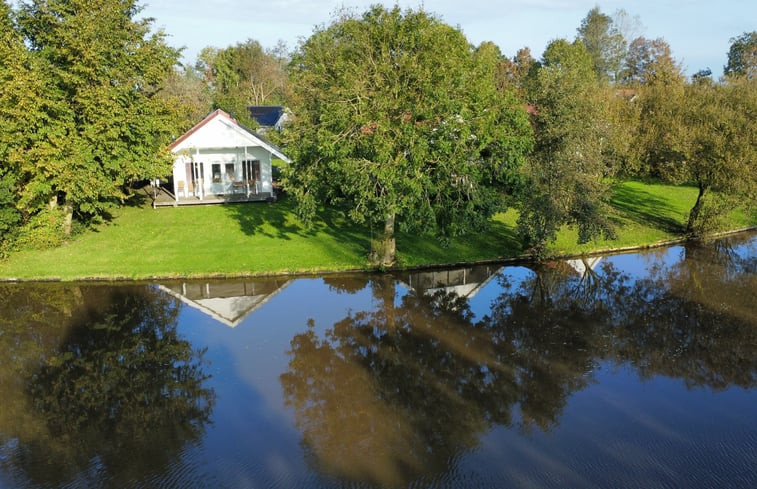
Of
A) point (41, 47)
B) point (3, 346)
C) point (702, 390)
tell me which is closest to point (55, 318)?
point (3, 346)

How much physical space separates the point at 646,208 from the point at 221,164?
28492 millimetres

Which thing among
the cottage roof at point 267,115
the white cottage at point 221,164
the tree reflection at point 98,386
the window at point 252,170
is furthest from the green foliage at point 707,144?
the cottage roof at point 267,115

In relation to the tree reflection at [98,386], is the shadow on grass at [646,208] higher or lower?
higher

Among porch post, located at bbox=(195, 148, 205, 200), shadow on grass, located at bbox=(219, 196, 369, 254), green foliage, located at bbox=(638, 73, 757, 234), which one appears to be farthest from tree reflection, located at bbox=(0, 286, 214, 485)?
green foliage, located at bbox=(638, 73, 757, 234)

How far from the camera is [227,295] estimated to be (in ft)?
77.0

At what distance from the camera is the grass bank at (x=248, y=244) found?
25.9m

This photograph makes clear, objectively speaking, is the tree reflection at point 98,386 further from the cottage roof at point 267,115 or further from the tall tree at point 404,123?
the cottage roof at point 267,115

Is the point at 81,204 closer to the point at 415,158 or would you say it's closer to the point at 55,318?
the point at 55,318

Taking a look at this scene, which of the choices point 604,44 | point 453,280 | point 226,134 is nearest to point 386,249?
point 453,280

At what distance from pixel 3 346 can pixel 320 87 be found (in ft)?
49.7

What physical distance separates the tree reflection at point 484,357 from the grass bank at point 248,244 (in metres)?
3.53

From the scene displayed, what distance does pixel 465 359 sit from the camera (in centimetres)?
1708

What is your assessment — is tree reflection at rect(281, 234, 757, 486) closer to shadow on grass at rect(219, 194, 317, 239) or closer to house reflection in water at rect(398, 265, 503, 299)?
house reflection in water at rect(398, 265, 503, 299)

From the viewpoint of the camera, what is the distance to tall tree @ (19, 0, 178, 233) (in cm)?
2716
